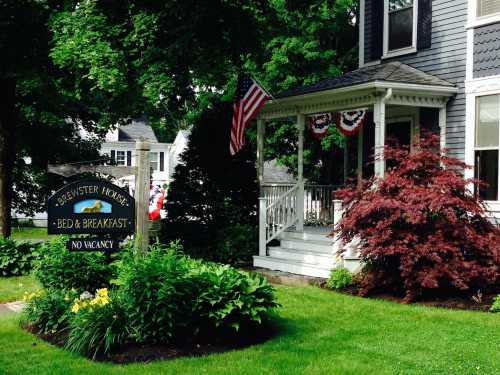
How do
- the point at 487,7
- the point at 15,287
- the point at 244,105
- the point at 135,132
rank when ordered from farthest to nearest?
1. the point at 135,132
2. the point at 244,105
3. the point at 487,7
4. the point at 15,287

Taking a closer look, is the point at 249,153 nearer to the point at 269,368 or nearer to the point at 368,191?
the point at 368,191

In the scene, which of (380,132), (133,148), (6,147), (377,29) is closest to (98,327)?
(380,132)

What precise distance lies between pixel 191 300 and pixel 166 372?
1034 mm

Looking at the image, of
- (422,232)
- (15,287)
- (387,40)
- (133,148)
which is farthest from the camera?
(133,148)

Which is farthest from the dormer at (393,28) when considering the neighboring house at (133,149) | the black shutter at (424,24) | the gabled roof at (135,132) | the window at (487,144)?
the gabled roof at (135,132)

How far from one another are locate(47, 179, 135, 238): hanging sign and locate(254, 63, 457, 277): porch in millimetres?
4510

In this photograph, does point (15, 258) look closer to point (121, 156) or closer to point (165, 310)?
point (165, 310)

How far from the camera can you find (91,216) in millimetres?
8188

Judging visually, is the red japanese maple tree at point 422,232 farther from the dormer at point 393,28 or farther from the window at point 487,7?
the dormer at point 393,28

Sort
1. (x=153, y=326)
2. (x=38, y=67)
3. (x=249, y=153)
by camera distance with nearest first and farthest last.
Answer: (x=153, y=326), (x=38, y=67), (x=249, y=153)

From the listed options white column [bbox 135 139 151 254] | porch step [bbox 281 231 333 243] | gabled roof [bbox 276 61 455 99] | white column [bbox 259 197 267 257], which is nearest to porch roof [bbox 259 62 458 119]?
gabled roof [bbox 276 61 455 99]

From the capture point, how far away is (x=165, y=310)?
22.2ft

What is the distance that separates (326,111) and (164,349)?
780 cm

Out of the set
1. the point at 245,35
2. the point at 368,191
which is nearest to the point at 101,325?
the point at 368,191
